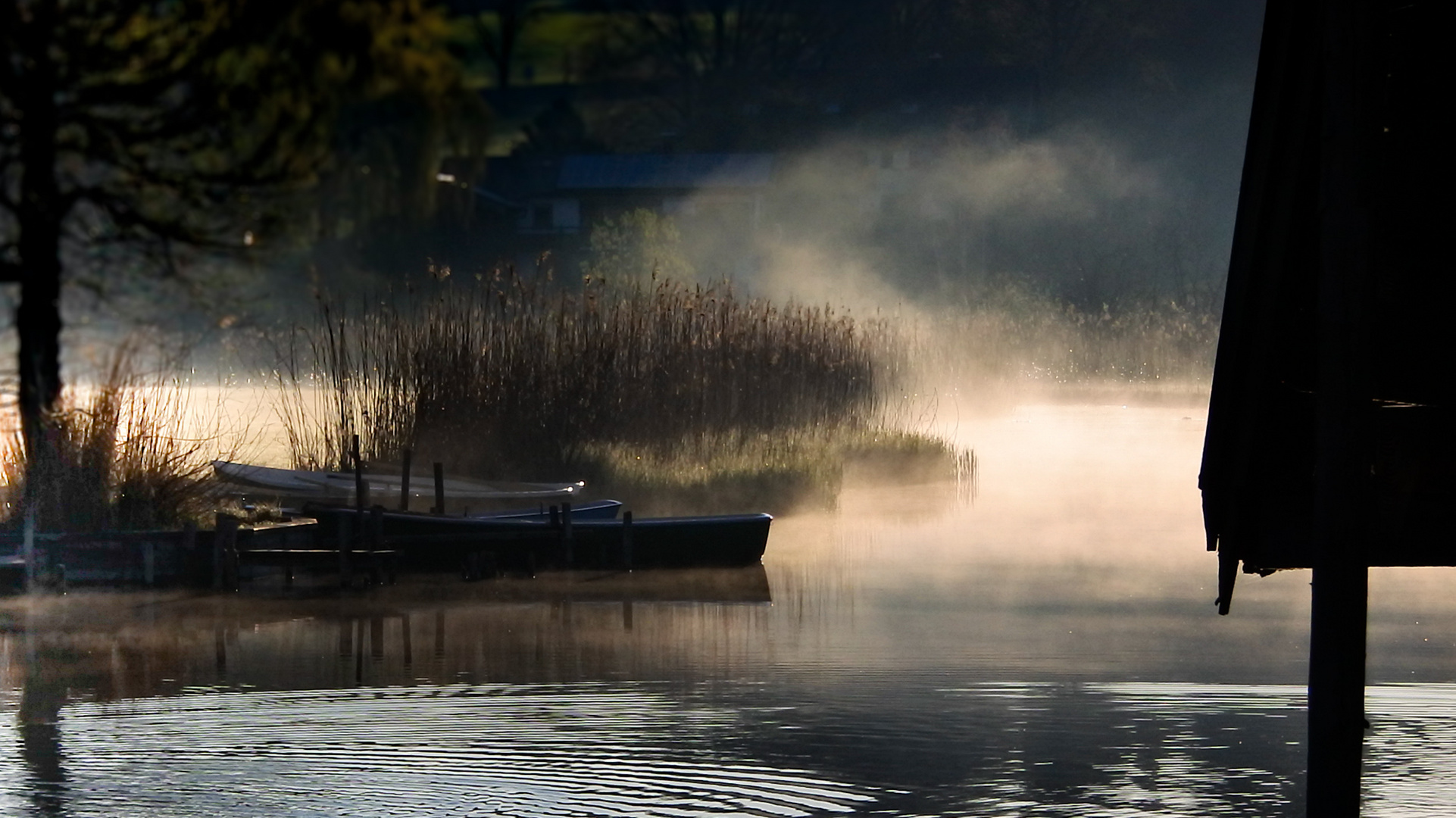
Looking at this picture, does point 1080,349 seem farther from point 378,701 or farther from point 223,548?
point 378,701

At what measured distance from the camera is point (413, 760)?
23.1ft

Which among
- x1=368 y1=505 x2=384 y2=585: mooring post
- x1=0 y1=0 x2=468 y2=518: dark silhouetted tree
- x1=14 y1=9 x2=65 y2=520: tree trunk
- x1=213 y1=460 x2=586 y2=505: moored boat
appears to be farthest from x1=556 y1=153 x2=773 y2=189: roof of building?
x1=14 y1=9 x2=65 y2=520: tree trunk

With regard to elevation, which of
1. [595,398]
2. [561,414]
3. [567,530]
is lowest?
[567,530]

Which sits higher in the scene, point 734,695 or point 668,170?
point 668,170

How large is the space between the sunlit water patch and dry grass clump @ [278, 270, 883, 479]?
6.63 meters

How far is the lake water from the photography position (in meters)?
6.62

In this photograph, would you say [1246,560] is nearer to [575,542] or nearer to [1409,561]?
[1409,561]

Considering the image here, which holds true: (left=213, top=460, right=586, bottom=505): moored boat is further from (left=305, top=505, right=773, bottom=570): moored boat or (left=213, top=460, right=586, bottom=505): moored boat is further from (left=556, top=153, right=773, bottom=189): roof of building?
(left=556, top=153, right=773, bottom=189): roof of building

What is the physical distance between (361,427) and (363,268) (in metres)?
2.00

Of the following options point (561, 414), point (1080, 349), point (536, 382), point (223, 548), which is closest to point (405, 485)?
point (223, 548)

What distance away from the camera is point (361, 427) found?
16.0 meters

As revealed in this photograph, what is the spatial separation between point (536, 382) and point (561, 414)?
426mm

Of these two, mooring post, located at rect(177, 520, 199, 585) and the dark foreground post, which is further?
mooring post, located at rect(177, 520, 199, 585)

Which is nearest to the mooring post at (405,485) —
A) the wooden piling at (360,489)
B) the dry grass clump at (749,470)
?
the wooden piling at (360,489)
